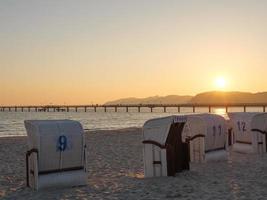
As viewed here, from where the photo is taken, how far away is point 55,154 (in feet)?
30.9

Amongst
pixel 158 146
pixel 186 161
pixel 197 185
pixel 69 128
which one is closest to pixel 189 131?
pixel 186 161

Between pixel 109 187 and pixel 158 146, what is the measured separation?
1.67 meters

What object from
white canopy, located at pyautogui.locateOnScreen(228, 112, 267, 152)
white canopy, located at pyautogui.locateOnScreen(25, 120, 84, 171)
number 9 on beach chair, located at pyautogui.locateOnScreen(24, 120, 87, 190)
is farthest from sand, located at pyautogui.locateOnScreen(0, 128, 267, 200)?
white canopy, located at pyautogui.locateOnScreen(228, 112, 267, 152)

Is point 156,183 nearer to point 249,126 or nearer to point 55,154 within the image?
point 55,154

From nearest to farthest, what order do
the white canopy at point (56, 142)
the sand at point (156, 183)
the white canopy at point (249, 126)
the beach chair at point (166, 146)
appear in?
the sand at point (156, 183) < the white canopy at point (56, 142) < the beach chair at point (166, 146) < the white canopy at point (249, 126)

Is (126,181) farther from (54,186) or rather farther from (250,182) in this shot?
(250,182)

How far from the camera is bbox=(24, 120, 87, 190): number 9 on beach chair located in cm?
930

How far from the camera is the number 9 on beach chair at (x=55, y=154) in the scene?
930cm

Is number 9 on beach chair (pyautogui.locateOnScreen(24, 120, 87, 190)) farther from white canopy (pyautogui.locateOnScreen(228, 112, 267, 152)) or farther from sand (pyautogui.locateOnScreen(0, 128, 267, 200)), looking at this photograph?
white canopy (pyautogui.locateOnScreen(228, 112, 267, 152))

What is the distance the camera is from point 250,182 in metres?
9.87

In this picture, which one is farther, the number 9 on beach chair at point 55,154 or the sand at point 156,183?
the number 9 on beach chair at point 55,154

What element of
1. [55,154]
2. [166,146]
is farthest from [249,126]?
[55,154]

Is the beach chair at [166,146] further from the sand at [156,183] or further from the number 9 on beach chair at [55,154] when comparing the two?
the number 9 on beach chair at [55,154]

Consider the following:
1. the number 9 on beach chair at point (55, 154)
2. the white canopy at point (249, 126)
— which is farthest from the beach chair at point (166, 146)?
the white canopy at point (249, 126)
